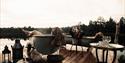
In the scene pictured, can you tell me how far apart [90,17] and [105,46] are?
283 inches

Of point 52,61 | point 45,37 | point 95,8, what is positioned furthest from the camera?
point 95,8

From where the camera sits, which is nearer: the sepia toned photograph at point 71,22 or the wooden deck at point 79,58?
the wooden deck at point 79,58

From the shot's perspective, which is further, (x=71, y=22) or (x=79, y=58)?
(x=71, y=22)

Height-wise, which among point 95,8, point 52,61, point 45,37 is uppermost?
point 95,8

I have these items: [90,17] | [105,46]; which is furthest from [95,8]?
[105,46]

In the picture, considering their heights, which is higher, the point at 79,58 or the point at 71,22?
the point at 71,22

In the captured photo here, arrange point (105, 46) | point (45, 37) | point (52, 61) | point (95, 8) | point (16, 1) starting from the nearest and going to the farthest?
point (52, 61) → point (45, 37) → point (105, 46) → point (16, 1) → point (95, 8)

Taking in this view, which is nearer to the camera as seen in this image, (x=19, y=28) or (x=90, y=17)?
(x=19, y=28)

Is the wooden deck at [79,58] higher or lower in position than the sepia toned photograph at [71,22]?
lower

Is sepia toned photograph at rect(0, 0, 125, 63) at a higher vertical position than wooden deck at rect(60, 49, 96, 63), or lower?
higher

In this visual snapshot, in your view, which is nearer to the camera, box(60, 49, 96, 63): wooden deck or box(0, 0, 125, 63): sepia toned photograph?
box(60, 49, 96, 63): wooden deck

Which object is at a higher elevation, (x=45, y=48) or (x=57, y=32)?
(x=57, y=32)

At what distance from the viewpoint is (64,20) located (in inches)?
380

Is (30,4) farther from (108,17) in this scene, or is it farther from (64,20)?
(108,17)
